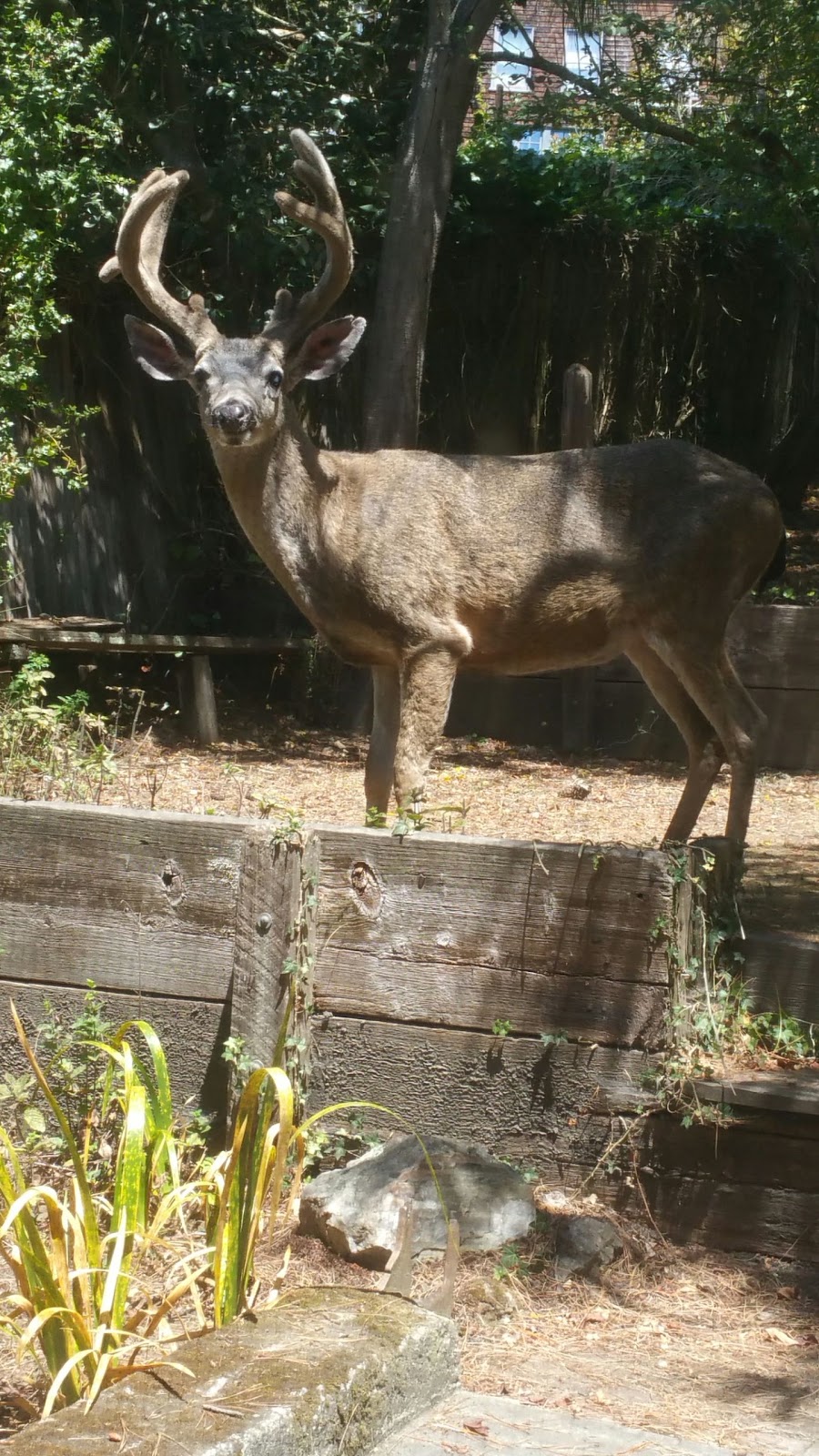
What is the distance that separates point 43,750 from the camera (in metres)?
7.23

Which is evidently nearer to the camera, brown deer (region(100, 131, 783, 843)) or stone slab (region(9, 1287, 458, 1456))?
stone slab (region(9, 1287, 458, 1456))

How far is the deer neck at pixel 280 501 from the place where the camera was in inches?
269

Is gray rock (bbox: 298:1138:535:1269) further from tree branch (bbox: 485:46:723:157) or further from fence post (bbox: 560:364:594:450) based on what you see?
tree branch (bbox: 485:46:723:157)

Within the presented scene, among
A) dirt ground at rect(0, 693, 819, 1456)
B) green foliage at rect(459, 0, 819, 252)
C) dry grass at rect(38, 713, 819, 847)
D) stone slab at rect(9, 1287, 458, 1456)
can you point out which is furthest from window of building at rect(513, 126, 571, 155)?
stone slab at rect(9, 1287, 458, 1456)

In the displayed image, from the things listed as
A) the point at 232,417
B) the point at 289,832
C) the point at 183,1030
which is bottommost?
the point at 183,1030

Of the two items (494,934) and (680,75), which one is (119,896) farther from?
(680,75)

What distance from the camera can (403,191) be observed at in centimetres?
1184

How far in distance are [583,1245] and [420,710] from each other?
10.0ft

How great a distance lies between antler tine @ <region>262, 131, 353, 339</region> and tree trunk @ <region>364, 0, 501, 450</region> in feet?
14.5

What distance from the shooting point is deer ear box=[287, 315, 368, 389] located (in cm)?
722

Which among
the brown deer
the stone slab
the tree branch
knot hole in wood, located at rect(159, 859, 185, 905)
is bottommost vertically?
the stone slab

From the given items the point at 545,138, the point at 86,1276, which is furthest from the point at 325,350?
the point at 545,138

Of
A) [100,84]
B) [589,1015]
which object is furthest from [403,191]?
[589,1015]

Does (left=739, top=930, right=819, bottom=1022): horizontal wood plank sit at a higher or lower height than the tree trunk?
lower
